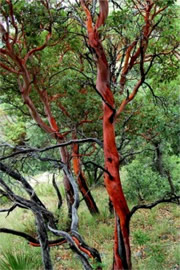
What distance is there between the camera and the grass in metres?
5.77

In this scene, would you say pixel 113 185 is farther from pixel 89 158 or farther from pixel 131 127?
pixel 89 158

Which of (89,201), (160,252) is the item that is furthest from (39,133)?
(160,252)

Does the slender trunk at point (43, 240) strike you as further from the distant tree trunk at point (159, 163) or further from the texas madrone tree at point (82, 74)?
the distant tree trunk at point (159, 163)

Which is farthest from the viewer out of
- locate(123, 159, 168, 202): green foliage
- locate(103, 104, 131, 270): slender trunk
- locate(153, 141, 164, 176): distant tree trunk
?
locate(153, 141, 164, 176): distant tree trunk

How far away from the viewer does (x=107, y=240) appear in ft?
24.5

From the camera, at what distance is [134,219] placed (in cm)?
847

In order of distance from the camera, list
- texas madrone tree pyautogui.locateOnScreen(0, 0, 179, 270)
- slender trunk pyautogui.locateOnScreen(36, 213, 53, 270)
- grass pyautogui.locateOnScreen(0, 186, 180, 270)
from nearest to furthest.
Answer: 1. slender trunk pyautogui.locateOnScreen(36, 213, 53, 270)
2. texas madrone tree pyautogui.locateOnScreen(0, 0, 179, 270)
3. grass pyautogui.locateOnScreen(0, 186, 180, 270)

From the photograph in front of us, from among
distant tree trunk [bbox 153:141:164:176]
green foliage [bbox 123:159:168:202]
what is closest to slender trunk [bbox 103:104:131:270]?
green foliage [bbox 123:159:168:202]

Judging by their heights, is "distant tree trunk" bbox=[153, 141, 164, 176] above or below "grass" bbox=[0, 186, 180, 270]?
above

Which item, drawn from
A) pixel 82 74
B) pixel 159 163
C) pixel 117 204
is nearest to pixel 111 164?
pixel 117 204

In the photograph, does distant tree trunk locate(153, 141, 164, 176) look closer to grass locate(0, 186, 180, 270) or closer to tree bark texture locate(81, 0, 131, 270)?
grass locate(0, 186, 180, 270)

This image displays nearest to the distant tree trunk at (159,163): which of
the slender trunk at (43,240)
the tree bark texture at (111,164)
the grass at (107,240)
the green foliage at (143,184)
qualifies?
the green foliage at (143,184)

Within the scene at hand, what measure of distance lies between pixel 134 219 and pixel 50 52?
15.7ft

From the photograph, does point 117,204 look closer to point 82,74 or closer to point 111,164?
point 111,164
